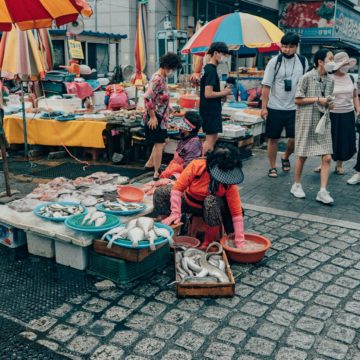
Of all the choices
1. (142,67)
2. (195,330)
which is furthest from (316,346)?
(142,67)

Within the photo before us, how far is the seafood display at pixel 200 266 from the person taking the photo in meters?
3.89

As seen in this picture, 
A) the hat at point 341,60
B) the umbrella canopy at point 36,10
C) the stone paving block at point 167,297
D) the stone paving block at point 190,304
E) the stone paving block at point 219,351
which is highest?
the umbrella canopy at point 36,10

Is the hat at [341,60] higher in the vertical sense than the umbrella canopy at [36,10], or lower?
lower

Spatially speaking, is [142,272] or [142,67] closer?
[142,272]

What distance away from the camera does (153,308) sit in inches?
145

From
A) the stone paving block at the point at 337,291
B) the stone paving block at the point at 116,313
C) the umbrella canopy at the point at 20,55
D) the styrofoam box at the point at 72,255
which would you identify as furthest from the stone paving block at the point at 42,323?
the umbrella canopy at the point at 20,55

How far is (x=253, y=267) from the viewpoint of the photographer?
443cm

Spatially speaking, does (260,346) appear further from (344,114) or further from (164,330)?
(344,114)

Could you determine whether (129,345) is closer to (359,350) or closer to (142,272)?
(142,272)

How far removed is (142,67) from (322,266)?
902cm

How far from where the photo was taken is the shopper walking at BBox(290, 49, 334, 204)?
20.3ft

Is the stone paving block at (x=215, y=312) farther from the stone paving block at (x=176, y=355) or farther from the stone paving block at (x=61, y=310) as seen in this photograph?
the stone paving block at (x=61, y=310)

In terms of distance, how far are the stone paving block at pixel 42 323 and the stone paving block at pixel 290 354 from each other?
175 centimetres

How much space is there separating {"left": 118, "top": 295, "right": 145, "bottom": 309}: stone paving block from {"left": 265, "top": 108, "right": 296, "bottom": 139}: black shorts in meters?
4.46
